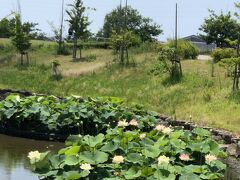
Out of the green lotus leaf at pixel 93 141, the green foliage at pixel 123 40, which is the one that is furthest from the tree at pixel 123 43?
the green lotus leaf at pixel 93 141

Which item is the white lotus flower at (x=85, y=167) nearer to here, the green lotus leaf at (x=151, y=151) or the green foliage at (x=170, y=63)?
the green lotus leaf at (x=151, y=151)

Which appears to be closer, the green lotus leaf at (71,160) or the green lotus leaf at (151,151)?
the green lotus leaf at (71,160)

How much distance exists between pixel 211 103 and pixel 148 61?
916 centimetres

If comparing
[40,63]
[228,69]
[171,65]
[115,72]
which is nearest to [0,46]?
[40,63]

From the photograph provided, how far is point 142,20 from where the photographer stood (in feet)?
171

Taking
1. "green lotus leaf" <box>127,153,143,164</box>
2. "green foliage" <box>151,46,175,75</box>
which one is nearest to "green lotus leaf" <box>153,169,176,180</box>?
"green lotus leaf" <box>127,153,143,164</box>

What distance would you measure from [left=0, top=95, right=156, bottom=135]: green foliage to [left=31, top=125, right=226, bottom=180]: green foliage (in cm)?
565

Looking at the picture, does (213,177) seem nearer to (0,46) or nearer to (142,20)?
(0,46)

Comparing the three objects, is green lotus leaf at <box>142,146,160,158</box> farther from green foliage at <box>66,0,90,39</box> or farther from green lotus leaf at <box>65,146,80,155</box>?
green foliage at <box>66,0,90,39</box>

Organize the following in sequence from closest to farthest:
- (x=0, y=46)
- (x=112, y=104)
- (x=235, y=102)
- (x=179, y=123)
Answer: (x=112, y=104), (x=179, y=123), (x=235, y=102), (x=0, y=46)

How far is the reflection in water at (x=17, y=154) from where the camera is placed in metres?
8.98

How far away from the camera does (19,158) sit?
1055 cm

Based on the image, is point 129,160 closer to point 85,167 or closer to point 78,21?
point 85,167

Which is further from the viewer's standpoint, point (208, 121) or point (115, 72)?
point (115, 72)
